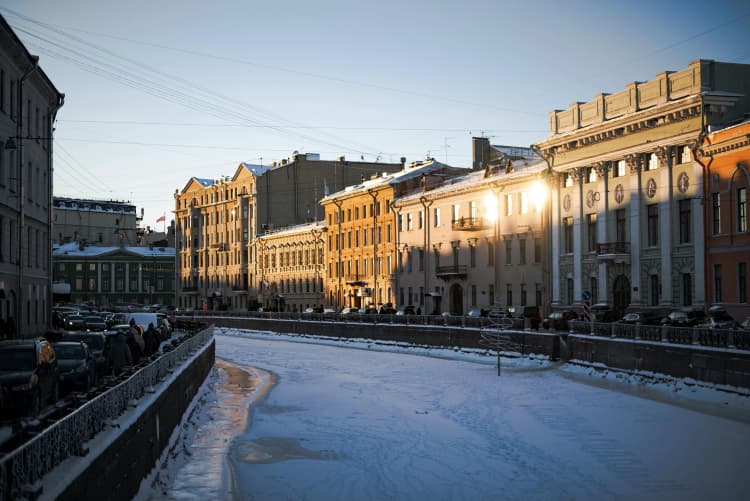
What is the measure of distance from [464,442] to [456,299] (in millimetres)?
49060

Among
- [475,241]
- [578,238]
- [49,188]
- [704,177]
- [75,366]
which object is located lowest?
[75,366]

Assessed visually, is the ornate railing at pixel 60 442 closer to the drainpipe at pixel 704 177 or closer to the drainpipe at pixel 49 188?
the drainpipe at pixel 704 177

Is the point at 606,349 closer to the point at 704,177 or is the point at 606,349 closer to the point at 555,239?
the point at 704,177

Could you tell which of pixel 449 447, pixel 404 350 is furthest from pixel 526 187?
pixel 449 447

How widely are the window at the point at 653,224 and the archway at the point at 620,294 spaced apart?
3054mm

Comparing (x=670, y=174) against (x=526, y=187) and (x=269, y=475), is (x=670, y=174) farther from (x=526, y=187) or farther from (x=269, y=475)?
(x=269, y=475)

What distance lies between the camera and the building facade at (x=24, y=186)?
4219 centimetres

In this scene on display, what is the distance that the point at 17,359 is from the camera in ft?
68.4

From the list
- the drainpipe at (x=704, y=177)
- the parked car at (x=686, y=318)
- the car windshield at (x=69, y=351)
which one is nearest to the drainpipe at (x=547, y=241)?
the parked car at (x=686, y=318)

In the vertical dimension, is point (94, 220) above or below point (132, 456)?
above

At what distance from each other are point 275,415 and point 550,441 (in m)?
9.21

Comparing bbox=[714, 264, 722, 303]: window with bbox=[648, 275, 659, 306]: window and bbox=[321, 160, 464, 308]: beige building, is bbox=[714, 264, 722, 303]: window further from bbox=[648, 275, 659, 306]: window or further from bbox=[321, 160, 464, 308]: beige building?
bbox=[321, 160, 464, 308]: beige building

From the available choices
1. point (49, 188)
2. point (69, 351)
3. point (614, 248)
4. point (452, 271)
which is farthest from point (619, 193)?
point (69, 351)

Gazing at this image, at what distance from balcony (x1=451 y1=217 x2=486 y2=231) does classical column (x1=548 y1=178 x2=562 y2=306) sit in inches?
364
